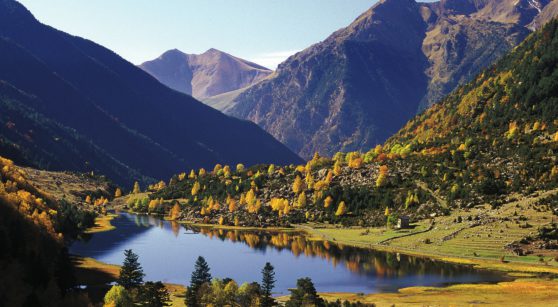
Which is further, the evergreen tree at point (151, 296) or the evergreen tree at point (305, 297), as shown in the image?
the evergreen tree at point (151, 296)

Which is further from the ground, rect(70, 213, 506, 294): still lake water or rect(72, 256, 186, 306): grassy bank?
rect(70, 213, 506, 294): still lake water

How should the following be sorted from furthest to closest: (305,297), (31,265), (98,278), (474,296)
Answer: (98,278) < (474,296) < (31,265) < (305,297)

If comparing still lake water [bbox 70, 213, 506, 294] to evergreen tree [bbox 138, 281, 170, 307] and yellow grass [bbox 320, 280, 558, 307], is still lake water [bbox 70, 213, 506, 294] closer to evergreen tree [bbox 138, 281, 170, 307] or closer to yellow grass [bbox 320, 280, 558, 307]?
yellow grass [bbox 320, 280, 558, 307]

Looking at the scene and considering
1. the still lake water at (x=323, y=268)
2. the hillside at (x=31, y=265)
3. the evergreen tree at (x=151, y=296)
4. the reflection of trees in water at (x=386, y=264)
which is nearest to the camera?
the hillside at (x=31, y=265)

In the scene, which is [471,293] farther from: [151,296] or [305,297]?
[151,296]

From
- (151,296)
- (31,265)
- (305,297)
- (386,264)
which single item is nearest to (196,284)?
(151,296)

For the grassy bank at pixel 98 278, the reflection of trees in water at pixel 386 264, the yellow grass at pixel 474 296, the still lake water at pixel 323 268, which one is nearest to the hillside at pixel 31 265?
the grassy bank at pixel 98 278

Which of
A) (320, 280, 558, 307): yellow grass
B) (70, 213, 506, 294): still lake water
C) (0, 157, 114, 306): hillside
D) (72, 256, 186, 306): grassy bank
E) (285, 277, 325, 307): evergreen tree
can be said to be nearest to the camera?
(0, 157, 114, 306): hillside

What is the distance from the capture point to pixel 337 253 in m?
197

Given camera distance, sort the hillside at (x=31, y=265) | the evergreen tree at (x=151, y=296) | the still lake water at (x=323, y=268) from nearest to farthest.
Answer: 1. the hillside at (x=31, y=265)
2. the evergreen tree at (x=151, y=296)
3. the still lake water at (x=323, y=268)

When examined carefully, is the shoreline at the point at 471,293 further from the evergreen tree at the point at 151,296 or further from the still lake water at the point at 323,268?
the evergreen tree at the point at 151,296

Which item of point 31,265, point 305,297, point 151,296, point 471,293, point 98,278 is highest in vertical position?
point 31,265

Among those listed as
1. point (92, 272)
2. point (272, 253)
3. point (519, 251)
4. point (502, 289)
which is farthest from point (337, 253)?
point (92, 272)

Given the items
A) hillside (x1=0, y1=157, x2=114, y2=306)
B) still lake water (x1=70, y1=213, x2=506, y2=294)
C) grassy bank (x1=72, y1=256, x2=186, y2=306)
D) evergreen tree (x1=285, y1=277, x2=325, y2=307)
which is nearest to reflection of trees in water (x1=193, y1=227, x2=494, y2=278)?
still lake water (x1=70, y1=213, x2=506, y2=294)
